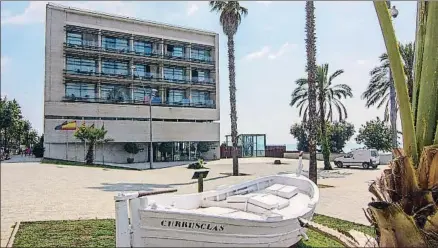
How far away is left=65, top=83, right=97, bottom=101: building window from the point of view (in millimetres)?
32688

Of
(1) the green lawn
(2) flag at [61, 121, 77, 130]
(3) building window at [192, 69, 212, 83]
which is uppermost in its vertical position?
(3) building window at [192, 69, 212, 83]

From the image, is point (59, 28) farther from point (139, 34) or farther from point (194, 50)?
point (194, 50)

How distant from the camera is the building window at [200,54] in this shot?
3991 centimetres

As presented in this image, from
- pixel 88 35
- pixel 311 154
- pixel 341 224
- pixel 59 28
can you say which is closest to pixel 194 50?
pixel 88 35

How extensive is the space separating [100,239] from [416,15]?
16.5ft

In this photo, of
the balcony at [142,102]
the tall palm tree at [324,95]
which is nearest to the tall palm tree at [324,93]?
the tall palm tree at [324,95]

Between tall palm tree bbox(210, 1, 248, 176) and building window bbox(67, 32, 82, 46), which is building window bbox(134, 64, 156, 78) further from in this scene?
tall palm tree bbox(210, 1, 248, 176)

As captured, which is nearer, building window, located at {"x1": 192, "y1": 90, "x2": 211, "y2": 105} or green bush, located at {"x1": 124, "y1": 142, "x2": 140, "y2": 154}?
green bush, located at {"x1": 124, "y1": 142, "x2": 140, "y2": 154}

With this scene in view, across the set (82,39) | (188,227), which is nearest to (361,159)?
(82,39)

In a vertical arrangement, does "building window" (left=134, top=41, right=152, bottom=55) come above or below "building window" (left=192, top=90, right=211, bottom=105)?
above

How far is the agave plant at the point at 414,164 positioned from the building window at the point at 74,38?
112ft

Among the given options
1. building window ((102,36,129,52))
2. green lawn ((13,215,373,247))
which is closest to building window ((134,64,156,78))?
building window ((102,36,129,52))

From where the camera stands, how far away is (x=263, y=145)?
4081 cm

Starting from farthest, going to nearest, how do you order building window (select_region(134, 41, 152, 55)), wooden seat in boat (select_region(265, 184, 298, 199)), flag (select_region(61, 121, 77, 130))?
1. building window (select_region(134, 41, 152, 55))
2. flag (select_region(61, 121, 77, 130))
3. wooden seat in boat (select_region(265, 184, 298, 199))
